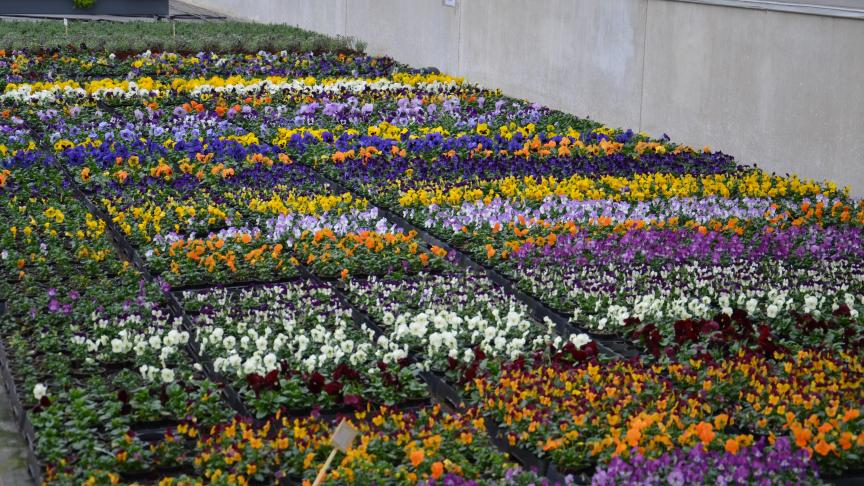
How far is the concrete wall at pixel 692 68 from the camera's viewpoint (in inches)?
385

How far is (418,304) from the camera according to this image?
6879mm

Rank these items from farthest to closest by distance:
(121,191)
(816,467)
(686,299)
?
(121,191)
(686,299)
(816,467)

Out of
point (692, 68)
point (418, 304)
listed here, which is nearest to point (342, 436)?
point (418, 304)

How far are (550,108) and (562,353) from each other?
8.76 m

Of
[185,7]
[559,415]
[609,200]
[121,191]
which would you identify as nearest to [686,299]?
[559,415]

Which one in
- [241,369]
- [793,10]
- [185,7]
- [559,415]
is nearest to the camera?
[559,415]

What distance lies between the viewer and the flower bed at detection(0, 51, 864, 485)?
4.83m

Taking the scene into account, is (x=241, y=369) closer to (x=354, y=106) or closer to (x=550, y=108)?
(x=354, y=106)

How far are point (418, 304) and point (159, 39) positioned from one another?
13.0m

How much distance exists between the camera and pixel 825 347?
604 centimetres

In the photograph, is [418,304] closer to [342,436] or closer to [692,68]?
[342,436]

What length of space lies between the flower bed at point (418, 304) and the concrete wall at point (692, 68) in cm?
37

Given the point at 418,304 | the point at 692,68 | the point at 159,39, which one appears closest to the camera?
the point at 418,304

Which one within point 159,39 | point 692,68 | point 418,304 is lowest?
point 418,304
